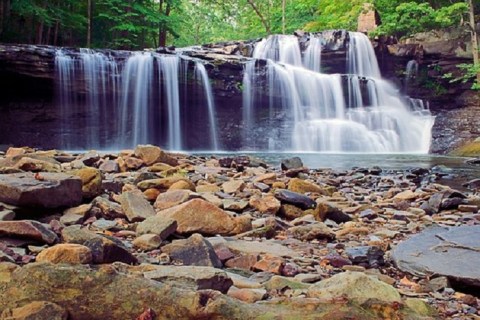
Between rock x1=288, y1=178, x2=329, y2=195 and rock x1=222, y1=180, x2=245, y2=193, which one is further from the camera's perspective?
rock x1=288, y1=178, x2=329, y2=195

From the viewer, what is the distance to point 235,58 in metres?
18.0

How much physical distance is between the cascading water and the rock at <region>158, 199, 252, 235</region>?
46.2 ft

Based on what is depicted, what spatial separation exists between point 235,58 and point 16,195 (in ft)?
50.7

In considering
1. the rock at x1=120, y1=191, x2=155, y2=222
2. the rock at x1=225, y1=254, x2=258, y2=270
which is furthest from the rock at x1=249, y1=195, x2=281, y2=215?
the rock at x1=225, y1=254, x2=258, y2=270

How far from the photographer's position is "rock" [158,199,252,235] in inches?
135

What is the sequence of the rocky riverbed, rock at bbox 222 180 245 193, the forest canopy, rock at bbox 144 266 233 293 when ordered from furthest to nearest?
1. the forest canopy
2. rock at bbox 222 180 245 193
3. rock at bbox 144 266 233 293
4. the rocky riverbed

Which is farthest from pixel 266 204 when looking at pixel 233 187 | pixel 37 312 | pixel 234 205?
pixel 37 312

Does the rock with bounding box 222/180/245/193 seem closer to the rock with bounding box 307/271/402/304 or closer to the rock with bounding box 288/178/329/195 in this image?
the rock with bounding box 288/178/329/195

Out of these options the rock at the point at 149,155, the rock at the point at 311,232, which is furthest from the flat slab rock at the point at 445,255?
the rock at the point at 149,155

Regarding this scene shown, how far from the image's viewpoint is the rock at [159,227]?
125 inches

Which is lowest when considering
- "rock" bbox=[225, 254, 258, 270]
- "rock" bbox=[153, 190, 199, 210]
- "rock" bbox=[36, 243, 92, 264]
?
"rock" bbox=[225, 254, 258, 270]

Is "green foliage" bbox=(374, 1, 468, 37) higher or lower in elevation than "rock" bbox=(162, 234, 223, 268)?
higher

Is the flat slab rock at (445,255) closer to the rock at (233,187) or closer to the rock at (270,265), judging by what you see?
the rock at (270,265)

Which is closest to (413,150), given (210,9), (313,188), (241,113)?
(241,113)
